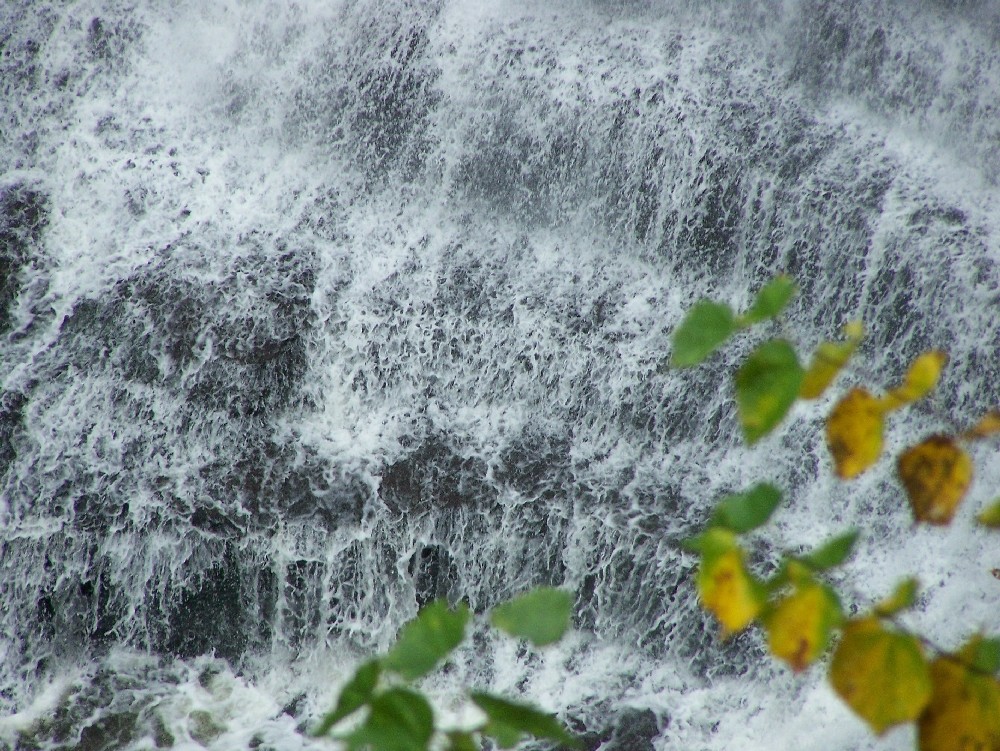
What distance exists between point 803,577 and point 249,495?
4704mm

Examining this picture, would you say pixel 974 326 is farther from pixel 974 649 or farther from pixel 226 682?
pixel 974 649

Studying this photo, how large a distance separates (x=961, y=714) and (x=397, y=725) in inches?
17.0

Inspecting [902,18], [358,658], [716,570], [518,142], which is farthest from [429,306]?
[716,570]

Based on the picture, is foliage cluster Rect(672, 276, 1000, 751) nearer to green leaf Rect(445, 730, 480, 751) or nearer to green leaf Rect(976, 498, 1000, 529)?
green leaf Rect(976, 498, 1000, 529)

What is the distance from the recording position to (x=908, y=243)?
541 centimetres

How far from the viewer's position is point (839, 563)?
0.84 metres

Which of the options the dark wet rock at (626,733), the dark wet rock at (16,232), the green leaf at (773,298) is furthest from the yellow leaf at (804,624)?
the dark wet rock at (16,232)

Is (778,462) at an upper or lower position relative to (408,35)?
lower

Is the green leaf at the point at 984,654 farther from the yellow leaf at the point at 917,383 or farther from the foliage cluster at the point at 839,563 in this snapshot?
the yellow leaf at the point at 917,383

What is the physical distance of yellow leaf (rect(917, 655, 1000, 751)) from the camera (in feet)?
2.52

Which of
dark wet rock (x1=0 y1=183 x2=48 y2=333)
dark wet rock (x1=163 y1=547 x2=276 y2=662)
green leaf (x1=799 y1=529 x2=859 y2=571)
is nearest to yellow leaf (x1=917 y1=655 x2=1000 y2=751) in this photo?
green leaf (x1=799 y1=529 x2=859 y2=571)

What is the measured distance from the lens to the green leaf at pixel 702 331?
0.84m

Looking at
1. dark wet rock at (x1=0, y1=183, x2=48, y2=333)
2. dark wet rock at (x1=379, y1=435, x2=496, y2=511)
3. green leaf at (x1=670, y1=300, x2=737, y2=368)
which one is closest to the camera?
green leaf at (x1=670, y1=300, x2=737, y2=368)

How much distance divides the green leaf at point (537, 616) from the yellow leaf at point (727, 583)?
124 millimetres
